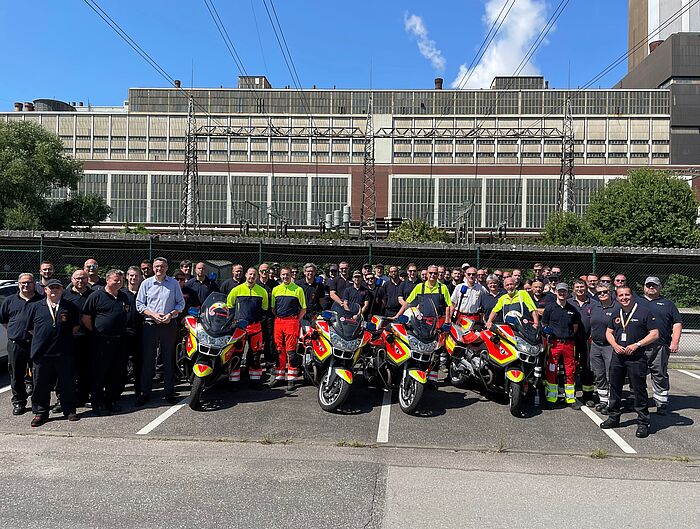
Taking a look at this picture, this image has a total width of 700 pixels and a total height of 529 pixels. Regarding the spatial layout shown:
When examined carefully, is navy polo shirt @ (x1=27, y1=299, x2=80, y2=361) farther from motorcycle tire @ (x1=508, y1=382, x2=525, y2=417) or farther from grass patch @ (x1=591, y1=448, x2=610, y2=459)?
grass patch @ (x1=591, y1=448, x2=610, y2=459)

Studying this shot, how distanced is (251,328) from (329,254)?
1058cm

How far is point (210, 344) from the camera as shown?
727 cm

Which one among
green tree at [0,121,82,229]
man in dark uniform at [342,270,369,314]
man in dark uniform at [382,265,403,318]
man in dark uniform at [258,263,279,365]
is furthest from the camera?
green tree at [0,121,82,229]

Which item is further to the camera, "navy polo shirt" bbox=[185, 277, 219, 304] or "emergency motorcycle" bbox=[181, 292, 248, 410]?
"navy polo shirt" bbox=[185, 277, 219, 304]

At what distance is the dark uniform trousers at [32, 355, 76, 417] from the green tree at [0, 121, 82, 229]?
45.6 m

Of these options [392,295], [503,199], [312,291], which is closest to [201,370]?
[312,291]

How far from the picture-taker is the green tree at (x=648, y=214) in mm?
38500

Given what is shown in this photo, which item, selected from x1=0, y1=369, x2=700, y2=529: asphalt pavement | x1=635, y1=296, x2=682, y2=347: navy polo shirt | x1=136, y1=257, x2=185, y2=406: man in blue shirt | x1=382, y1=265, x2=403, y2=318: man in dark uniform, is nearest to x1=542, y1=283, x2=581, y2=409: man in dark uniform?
x1=0, y1=369, x2=700, y2=529: asphalt pavement

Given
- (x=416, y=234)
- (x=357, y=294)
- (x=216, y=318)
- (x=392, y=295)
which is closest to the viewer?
(x=216, y=318)

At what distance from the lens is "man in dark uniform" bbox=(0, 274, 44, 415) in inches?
270

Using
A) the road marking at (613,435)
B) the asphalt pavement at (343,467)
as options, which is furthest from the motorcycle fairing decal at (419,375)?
the road marking at (613,435)

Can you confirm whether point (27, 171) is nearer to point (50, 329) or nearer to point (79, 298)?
point (79, 298)

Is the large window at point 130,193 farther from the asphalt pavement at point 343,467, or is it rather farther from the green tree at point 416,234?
the asphalt pavement at point 343,467

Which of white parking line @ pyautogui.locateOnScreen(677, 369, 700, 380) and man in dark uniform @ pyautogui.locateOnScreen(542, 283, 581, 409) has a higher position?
man in dark uniform @ pyautogui.locateOnScreen(542, 283, 581, 409)
